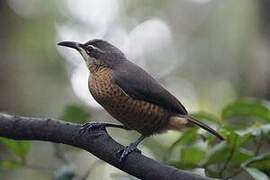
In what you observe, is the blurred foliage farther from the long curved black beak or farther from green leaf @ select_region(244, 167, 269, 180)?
the long curved black beak

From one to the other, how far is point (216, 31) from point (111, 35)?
140 centimetres

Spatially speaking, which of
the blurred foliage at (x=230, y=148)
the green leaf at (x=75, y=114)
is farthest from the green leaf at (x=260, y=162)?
the green leaf at (x=75, y=114)

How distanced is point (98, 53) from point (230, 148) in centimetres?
82

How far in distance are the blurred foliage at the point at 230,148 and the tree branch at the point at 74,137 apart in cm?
34

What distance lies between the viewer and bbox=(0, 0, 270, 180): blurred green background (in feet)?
13.8

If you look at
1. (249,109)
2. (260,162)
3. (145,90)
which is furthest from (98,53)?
(260,162)

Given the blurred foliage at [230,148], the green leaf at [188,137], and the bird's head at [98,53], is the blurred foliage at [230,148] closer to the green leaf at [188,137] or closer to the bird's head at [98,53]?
the green leaf at [188,137]

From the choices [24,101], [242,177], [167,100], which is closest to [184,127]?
[167,100]

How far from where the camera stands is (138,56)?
8836mm

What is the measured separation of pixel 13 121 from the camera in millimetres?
1956

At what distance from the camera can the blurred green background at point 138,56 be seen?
420cm

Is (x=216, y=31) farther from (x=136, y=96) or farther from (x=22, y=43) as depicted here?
(x=136, y=96)

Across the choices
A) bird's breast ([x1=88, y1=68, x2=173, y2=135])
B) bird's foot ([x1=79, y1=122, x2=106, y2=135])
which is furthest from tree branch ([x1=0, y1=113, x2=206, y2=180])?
bird's breast ([x1=88, y1=68, x2=173, y2=135])

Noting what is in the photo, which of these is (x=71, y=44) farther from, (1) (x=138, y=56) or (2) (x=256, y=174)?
(1) (x=138, y=56)
